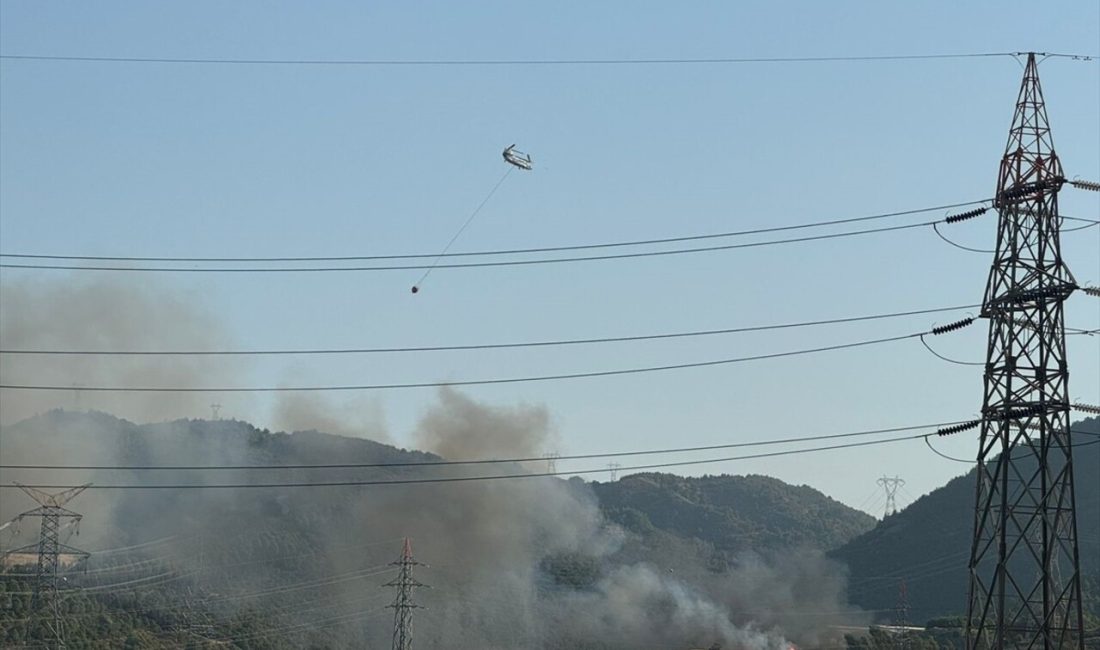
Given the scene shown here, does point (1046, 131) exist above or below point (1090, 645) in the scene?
above

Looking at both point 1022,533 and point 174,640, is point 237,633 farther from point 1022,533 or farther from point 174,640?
point 1022,533

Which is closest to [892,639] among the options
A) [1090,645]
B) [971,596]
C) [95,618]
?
[1090,645]

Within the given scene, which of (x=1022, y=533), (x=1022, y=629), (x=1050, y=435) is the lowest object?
(x=1022, y=629)

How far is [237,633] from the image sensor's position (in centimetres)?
18738

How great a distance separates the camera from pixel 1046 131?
203 ft

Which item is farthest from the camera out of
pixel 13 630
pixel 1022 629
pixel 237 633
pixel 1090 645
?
pixel 237 633

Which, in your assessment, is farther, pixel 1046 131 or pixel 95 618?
pixel 95 618

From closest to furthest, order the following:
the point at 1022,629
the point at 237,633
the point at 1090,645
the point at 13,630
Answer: the point at 1022,629 → the point at 1090,645 → the point at 13,630 → the point at 237,633

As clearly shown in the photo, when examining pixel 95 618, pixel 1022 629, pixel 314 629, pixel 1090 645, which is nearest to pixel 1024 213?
pixel 1022 629

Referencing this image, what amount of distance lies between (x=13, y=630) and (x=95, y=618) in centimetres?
2302

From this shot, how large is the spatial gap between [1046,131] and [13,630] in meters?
119

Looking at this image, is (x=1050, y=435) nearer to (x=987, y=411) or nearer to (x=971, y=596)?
(x=987, y=411)

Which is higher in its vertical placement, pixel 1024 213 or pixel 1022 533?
pixel 1024 213

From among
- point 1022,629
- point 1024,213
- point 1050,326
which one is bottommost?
point 1022,629
